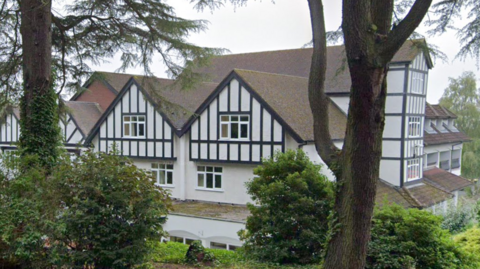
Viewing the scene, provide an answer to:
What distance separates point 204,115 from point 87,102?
12.8 meters

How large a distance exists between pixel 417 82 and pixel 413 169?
4810mm

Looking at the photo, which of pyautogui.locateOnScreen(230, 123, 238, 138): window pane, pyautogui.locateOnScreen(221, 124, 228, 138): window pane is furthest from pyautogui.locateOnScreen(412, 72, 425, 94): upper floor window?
pyautogui.locateOnScreen(221, 124, 228, 138): window pane

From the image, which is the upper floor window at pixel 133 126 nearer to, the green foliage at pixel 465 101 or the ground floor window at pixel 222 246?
the ground floor window at pixel 222 246

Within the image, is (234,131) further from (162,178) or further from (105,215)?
(105,215)

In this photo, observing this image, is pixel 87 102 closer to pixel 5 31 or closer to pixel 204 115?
pixel 204 115

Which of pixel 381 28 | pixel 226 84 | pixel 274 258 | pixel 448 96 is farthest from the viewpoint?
pixel 448 96

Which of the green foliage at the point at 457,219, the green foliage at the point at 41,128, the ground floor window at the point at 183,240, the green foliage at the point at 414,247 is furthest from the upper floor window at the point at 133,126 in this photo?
the green foliage at the point at 414,247

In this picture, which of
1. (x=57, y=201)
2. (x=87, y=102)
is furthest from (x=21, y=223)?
(x=87, y=102)

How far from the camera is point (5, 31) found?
535 inches

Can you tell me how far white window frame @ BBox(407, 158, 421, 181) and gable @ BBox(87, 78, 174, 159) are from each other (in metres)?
12.8

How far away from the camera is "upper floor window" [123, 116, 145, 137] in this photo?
26859 mm

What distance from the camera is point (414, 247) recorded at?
9445mm

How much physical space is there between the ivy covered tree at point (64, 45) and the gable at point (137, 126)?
11304 millimetres

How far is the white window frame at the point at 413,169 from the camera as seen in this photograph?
27.5 metres
